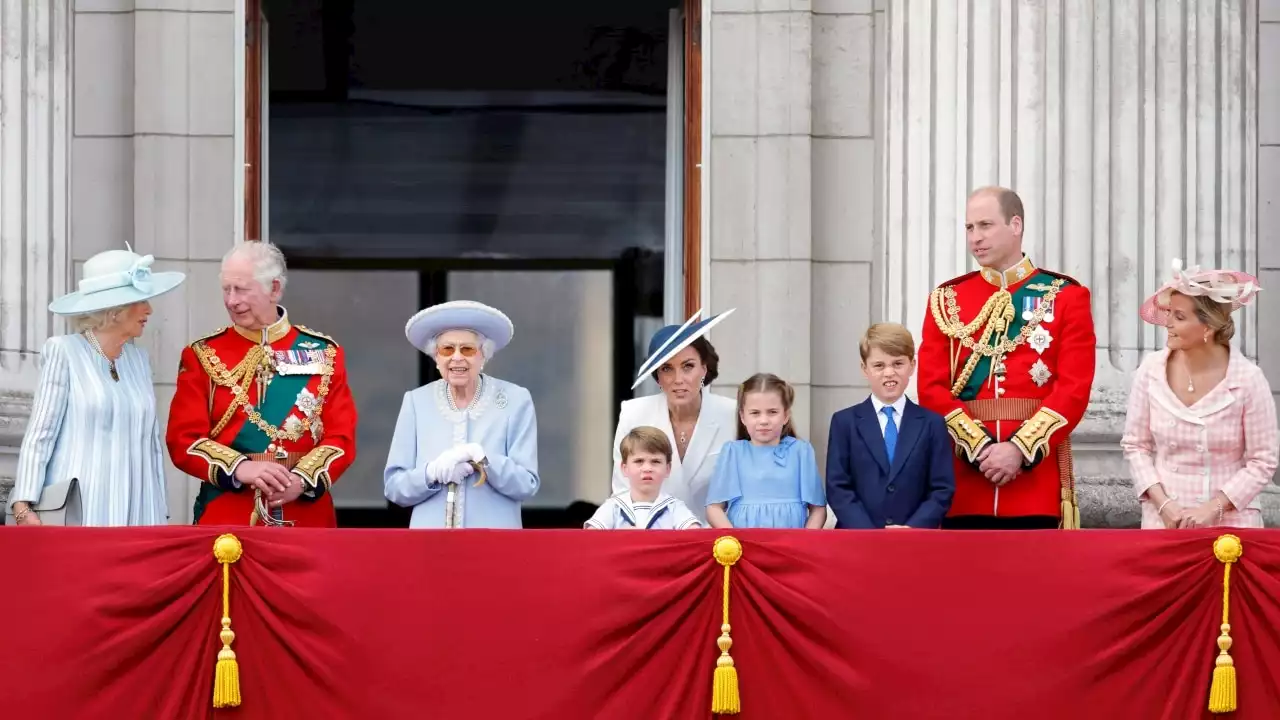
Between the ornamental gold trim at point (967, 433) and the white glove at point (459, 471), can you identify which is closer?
the white glove at point (459, 471)

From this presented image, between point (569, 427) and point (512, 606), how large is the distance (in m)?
9.35

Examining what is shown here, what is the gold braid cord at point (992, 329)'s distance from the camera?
7051mm

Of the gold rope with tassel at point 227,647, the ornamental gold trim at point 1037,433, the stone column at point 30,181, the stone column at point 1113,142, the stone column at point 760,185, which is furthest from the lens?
the stone column at point 760,185

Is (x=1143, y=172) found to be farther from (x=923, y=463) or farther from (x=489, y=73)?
(x=489, y=73)

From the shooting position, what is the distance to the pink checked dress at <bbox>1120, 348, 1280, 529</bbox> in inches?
Answer: 261

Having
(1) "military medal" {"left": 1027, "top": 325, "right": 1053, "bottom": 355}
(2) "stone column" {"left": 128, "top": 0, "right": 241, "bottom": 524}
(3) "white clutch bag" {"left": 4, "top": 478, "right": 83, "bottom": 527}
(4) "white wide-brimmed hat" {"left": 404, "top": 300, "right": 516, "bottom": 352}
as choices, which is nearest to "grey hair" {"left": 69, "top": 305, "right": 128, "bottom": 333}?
(3) "white clutch bag" {"left": 4, "top": 478, "right": 83, "bottom": 527}

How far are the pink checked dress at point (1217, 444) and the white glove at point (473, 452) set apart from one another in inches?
89.5

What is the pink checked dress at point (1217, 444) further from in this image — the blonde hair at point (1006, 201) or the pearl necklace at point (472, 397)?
the pearl necklace at point (472, 397)

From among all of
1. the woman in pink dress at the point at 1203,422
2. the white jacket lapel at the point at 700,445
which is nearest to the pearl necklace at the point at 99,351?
the white jacket lapel at the point at 700,445

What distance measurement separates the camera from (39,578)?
5.91 metres

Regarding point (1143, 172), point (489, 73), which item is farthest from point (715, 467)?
point (489, 73)

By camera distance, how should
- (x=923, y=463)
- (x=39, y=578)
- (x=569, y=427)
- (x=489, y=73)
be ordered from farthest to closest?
(x=569, y=427) → (x=489, y=73) → (x=923, y=463) → (x=39, y=578)

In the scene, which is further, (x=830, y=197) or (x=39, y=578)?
(x=830, y=197)

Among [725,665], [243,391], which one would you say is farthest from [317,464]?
[725,665]
